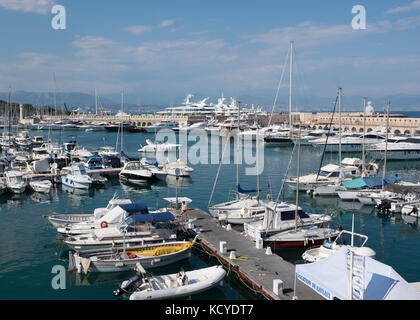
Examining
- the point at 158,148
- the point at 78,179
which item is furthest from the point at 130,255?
the point at 158,148

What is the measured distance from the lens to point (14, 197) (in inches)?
1405

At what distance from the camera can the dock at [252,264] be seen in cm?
1568

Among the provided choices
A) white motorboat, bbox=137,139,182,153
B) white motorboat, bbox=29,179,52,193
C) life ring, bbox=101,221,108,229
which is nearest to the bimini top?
life ring, bbox=101,221,108,229

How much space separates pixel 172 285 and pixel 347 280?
25.2ft

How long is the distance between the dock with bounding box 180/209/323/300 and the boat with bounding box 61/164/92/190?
17.9 metres

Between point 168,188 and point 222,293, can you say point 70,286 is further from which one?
point 168,188

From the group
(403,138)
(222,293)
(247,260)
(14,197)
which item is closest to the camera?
(222,293)

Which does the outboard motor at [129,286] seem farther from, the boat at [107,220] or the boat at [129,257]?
the boat at [107,220]

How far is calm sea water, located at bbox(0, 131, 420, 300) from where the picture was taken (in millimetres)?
17719

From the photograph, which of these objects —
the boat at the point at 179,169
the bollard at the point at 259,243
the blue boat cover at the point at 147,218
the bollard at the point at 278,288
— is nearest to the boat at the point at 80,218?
the blue boat cover at the point at 147,218

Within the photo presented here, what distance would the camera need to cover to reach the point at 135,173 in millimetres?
43094

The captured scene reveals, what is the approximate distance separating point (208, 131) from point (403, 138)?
5993 centimetres
